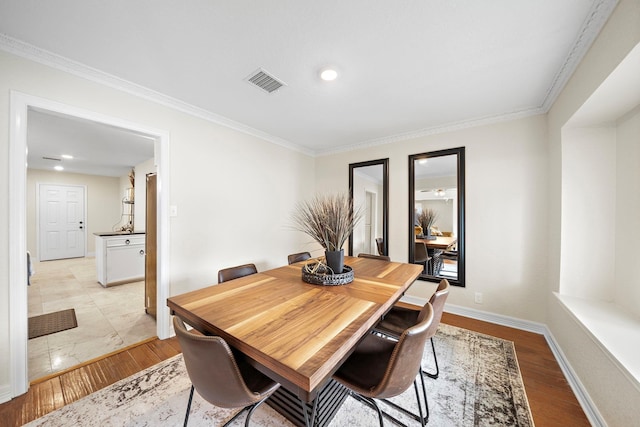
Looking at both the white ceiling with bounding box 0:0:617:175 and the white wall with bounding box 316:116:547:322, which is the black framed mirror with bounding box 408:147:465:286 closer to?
the white wall with bounding box 316:116:547:322

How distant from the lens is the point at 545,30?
4.91 feet

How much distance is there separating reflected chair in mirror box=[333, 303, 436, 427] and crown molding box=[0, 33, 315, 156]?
280cm

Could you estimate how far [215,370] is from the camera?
942mm

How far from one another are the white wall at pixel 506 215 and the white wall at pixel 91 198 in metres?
8.80

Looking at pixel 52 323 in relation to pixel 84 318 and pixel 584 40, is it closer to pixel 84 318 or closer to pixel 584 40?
pixel 84 318

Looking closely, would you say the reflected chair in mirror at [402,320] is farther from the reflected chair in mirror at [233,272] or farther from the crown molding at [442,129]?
the crown molding at [442,129]

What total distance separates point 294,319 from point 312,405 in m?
0.61

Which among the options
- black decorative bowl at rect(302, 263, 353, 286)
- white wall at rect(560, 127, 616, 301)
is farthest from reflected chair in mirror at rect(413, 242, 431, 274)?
black decorative bowl at rect(302, 263, 353, 286)

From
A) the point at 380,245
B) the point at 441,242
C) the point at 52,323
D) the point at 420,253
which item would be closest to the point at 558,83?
the point at 441,242

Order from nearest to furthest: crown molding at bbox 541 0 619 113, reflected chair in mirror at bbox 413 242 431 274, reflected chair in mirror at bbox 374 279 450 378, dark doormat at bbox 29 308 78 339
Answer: crown molding at bbox 541 0 619 113
reflected chair in mirror at bbox 374 279 450 378
dark doormat at bbox 29 308 78 339
reflected chair in mirror at bbox 413 242 431 274

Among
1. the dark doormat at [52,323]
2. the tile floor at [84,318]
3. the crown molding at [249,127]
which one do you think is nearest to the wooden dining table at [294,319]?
the tile floor at [84,318]

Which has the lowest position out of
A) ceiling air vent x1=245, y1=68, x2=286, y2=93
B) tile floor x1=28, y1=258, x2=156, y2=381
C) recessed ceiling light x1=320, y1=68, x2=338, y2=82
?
tile floor x1=28, y1=258, x2=156, y2=381

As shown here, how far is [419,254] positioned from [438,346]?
128 centimetres

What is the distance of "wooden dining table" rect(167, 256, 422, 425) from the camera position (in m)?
0.82
